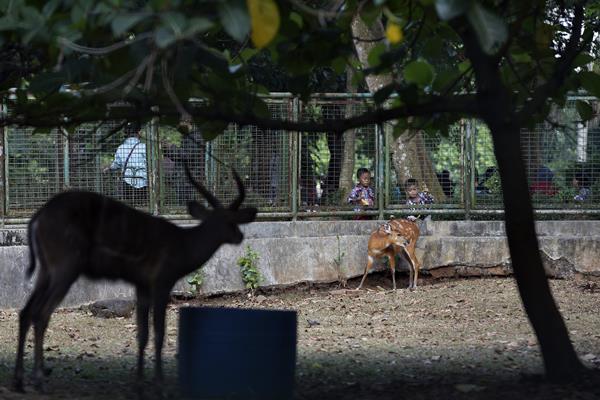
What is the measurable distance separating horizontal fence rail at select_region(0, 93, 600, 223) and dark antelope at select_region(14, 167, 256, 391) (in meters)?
6.31

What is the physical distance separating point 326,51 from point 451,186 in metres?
9.02

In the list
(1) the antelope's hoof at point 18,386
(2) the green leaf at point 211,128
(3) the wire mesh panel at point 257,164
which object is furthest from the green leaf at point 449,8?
(3) the wire mesh panel at point 257,164

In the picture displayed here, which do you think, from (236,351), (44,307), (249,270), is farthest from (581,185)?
(44,307)

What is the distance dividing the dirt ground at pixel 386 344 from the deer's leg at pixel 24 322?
0.11 meters

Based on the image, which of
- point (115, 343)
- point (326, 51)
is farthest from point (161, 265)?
point (115, 343)

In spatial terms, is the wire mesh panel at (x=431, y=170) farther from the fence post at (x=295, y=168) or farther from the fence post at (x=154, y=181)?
the fence post at (x=154, y=181)

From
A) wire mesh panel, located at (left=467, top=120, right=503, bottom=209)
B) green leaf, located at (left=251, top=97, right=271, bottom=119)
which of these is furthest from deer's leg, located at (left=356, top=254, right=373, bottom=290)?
green leaf, located at (left=251, top=97, right=271, bottom=119)

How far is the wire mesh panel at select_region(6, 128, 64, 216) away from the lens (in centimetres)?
1378

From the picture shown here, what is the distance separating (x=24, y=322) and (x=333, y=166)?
780 centimetres

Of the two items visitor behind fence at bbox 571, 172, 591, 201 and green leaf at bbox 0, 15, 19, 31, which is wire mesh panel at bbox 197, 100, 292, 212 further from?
green leaf at bbox 0, 15, 19, 31

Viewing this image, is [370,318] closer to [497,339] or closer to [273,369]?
[497,339]

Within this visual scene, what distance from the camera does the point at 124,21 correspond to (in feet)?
14.5

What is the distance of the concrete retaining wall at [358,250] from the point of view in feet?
44.8

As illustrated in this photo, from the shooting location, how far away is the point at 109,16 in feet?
15.7
